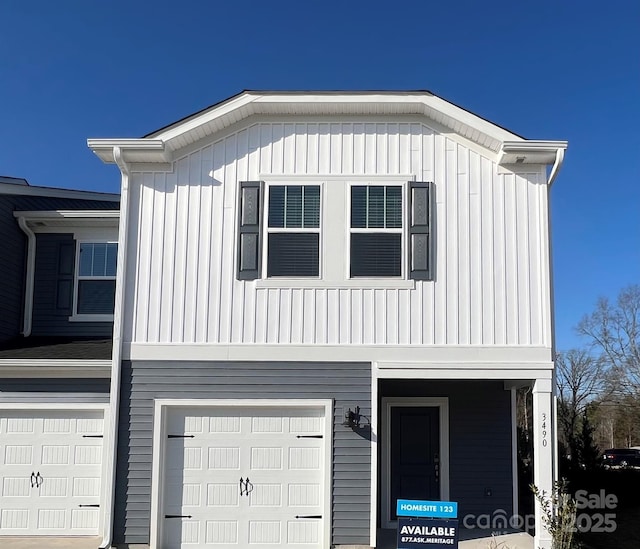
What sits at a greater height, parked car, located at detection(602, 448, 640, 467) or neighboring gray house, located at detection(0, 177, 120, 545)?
neighboring gray house, located at detection(0, 177, 120, 545)

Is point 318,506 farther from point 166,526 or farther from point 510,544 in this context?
point 510,544

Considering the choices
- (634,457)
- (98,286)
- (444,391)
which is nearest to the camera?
(444,391)

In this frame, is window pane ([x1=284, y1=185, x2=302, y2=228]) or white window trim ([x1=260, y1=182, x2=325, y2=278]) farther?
window pane ([x1=284, y1=185, x2=302, y2=228])

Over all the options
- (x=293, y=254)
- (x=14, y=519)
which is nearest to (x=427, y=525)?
(x=293, y=254)

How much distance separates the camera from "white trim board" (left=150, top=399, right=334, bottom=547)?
330 inches

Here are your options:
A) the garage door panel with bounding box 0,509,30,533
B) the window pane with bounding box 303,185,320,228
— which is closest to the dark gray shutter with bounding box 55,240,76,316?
the garage door panel with bounding box 0,509,30,533

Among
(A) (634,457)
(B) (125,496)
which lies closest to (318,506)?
(B) (125,496)

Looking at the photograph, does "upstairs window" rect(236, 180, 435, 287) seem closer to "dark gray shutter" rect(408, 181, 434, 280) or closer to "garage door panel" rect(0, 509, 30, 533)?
"dark gray shutter" rect(408, 181, 434, 280)

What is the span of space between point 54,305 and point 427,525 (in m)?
7.37

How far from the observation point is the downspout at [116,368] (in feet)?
27.4

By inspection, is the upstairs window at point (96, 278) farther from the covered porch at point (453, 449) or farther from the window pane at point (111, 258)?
the covered porch at point (453, 449)

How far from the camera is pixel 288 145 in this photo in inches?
360

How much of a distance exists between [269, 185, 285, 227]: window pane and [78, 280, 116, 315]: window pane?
3.82 m

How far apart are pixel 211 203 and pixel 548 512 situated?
5982 millimetres
